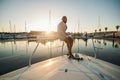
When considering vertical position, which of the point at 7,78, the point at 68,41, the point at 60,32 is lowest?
the point at 7,78

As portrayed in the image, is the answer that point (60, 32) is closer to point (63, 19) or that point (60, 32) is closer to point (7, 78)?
point (63, 19)

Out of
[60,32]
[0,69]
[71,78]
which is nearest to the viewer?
[71,78]

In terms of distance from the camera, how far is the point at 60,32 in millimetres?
4609

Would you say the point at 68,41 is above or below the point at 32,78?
above

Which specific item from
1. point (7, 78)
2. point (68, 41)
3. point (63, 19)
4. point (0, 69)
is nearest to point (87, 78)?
point (7, 78)

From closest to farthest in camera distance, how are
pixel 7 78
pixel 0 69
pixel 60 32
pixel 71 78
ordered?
pixel 71 78, pixel 7 78, pixel 60 32, pixel 0 69

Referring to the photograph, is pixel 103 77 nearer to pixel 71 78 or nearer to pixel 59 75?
pixel 71 78

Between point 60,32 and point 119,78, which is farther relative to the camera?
point 60,32

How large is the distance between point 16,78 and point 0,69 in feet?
23.6

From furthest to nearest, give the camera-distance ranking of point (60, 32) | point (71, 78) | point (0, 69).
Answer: point (0, 69)
point (60, 32)
point (71, 78)

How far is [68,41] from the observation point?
464 cm

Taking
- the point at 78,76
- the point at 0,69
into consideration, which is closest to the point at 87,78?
the point at 78,76

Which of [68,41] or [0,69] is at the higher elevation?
[68,41]

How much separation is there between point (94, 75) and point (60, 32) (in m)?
2.23
